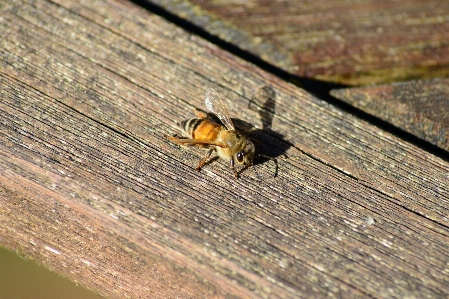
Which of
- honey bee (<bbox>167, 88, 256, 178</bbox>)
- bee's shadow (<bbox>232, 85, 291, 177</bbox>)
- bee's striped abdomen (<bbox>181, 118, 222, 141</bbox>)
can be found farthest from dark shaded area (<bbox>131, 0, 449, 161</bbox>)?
bee's striped abdomen (<bbox>181, 118, 222, 141</bbox>)

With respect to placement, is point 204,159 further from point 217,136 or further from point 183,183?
point 217,136

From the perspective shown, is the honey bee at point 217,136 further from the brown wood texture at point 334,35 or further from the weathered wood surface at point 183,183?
the brown wood texture at point 334,35

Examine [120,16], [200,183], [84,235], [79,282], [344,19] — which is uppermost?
[344,19]

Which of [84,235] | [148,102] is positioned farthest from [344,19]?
[84,235]

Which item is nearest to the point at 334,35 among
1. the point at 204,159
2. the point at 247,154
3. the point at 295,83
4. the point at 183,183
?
the point at 295,83

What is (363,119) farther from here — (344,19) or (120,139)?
(120,139)
